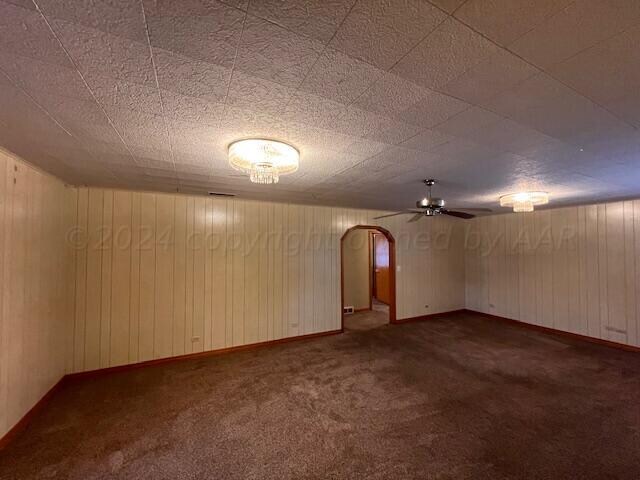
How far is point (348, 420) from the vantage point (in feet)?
7.83

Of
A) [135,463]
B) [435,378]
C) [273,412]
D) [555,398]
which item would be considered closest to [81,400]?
[135,463]

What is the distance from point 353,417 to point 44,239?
11.8 ft

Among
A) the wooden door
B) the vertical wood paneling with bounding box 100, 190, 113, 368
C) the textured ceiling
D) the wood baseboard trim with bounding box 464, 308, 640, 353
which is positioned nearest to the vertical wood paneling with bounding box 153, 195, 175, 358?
the vertical wood paneling with bounding box 100, 190, 113, 368

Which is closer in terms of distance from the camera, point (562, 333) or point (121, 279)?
point (121, 279)

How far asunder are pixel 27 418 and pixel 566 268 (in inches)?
305

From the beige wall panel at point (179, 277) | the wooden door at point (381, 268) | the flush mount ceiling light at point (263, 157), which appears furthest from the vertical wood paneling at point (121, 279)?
the wooden door at point (381, 268)

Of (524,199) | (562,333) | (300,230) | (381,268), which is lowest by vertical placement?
(562,333)

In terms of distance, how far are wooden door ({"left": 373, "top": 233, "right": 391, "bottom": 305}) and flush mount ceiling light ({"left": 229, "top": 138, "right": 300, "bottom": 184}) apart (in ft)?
18.4

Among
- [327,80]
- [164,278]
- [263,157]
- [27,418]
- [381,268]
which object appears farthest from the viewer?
[381,268]

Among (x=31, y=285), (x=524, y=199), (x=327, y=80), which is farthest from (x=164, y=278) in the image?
(x=524, y=199)

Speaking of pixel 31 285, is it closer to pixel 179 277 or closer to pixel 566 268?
pixel 179 277

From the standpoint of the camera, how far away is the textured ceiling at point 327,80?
0.84 m

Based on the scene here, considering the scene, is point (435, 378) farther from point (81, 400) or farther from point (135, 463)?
point (81, 400)

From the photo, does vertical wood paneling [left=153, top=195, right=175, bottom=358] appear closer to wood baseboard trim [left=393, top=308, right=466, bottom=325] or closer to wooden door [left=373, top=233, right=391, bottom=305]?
wood baseboard trim [left=393, top=308, right=466, bottom=325]
